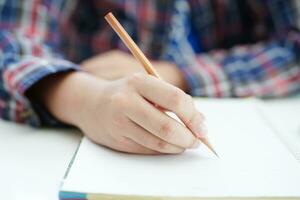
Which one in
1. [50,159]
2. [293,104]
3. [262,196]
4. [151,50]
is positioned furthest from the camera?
[151,50]

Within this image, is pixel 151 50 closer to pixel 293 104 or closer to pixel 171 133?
pixel 293 104

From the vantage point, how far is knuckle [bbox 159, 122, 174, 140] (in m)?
0.41

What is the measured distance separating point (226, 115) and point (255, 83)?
14 centimetres

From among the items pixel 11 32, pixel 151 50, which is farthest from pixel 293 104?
pixel 11 32

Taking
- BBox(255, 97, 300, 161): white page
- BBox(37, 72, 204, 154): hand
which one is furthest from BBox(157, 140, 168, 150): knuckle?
BBox(255, 97, 300, 161): white page

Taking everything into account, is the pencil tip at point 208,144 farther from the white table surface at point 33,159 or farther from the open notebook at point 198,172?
the white table surface at point 33,159

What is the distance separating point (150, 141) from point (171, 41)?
335mm

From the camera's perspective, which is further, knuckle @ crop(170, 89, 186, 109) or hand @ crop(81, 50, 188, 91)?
hand @ crop(81, 50, 188, 91)

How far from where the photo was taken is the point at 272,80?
66cm

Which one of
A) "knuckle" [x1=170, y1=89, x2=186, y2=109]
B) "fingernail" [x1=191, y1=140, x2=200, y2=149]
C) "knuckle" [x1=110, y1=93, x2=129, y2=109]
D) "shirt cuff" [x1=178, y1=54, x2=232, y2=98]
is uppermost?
"knuckle" [x1=170, y1=89, x2=186, y2=109]

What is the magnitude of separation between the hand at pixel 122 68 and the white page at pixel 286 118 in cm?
11

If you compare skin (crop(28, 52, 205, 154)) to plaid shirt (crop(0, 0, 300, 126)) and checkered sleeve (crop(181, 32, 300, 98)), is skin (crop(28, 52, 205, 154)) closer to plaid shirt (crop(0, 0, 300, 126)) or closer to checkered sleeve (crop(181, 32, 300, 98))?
plaid shirt (crop(0, 0, 300, 126))

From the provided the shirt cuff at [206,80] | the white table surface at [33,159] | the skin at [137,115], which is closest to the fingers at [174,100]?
the skin at [137,115]

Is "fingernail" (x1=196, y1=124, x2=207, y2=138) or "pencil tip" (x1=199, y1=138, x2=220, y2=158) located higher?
"fingernail" (x1=196, y1=124, x2=207, y2=138)
